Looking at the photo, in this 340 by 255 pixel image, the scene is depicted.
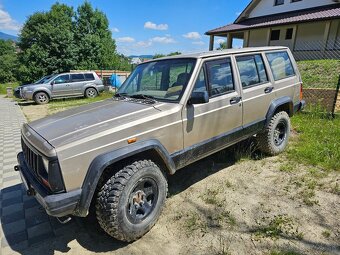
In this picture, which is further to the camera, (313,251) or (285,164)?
(285,164)

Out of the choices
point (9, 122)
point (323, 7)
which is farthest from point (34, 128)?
point (323, 7)

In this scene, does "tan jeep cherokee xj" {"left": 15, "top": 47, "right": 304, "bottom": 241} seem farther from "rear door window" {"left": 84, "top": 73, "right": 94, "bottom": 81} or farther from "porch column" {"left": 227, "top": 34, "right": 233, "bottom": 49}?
"porch column" {"left": 227, "top": 34, "right": 233, "bottom": 49}

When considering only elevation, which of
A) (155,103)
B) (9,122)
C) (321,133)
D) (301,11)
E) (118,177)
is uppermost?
(301,11)

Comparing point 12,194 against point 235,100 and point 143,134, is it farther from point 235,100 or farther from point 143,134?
point 235,100

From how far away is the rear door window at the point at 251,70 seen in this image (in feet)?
12.1

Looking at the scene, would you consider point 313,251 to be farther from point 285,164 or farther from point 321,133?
point 321,133

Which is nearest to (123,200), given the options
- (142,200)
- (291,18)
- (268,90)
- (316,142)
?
(142,200)

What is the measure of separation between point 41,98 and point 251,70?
1310 centimetres

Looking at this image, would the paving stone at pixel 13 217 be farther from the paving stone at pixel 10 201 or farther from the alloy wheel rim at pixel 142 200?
the alloy wheel rim at pixel 142 200

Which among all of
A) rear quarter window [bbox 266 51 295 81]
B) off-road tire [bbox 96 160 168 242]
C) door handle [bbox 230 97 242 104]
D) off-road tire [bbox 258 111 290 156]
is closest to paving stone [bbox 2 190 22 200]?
off-road tire [bbox 96 160 168 242]

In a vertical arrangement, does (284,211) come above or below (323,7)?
below

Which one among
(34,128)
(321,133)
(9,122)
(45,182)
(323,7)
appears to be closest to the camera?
(45,182)

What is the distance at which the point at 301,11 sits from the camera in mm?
20094

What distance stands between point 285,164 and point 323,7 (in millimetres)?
20339
